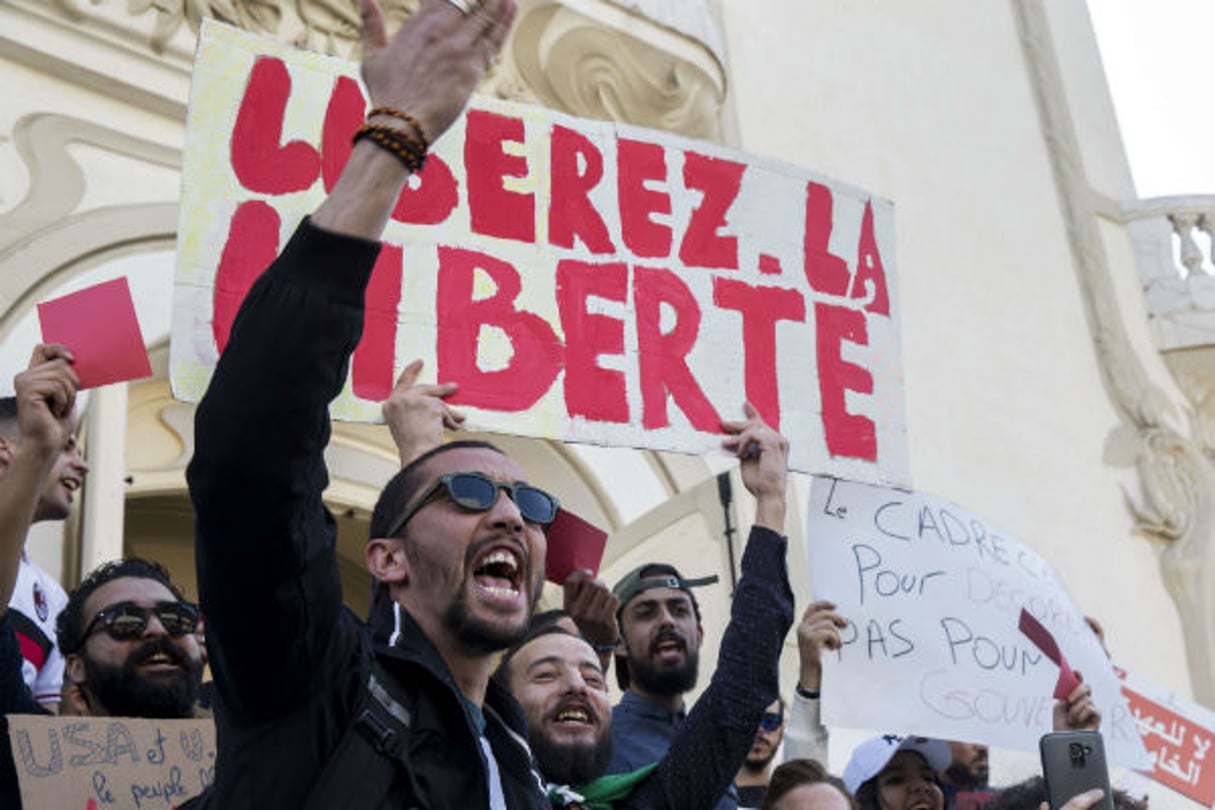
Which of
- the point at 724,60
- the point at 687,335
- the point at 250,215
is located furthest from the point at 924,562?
the point at 724,60

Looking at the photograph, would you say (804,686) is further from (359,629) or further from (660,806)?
(359,629)

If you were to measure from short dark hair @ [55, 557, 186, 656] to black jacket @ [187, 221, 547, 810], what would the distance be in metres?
1.45

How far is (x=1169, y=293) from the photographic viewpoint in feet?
30.6

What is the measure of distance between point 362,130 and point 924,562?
2.54 metres

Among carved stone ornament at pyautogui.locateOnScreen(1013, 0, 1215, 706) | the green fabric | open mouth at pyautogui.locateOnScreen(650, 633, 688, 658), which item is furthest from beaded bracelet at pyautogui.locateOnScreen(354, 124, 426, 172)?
carved stone ornament at pyautogui.locateOnScreen(1013, 0, 1215, 706)

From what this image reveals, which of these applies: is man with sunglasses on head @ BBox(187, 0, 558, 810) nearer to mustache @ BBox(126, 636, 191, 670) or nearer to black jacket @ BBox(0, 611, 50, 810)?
black jacket @ BBox(0, 611, 50, 810)

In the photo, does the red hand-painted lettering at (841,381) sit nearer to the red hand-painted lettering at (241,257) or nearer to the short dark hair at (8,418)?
the red hand-painted lettering at (241,257)

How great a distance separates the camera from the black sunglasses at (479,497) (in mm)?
2061

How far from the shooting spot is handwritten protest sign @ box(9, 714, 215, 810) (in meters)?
2.59

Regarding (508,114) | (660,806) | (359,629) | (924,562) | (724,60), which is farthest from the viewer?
(724,60)

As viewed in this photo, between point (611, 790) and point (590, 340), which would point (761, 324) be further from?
point (611, 790)

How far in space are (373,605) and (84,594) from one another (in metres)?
1.17

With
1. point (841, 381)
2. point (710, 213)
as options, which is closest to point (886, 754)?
point (841, 381)

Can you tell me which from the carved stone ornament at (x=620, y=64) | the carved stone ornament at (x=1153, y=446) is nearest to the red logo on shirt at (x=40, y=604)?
the carved stone ornament at (x=620, y=64)
